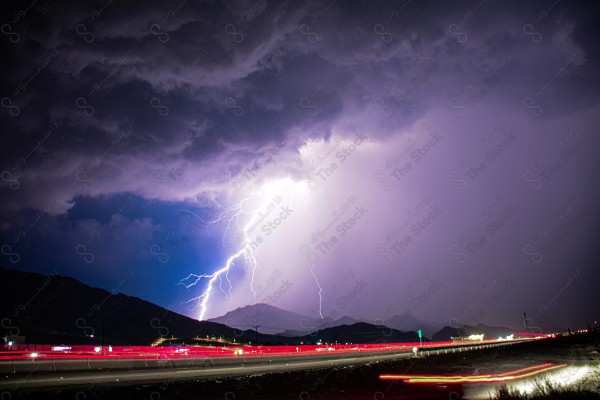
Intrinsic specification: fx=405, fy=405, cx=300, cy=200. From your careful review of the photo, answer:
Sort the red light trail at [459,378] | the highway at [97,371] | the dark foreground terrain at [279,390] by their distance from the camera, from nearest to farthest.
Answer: the dark foreground terrain at [279,390]
the highway at [97,371]
the red light trail at [459,378]

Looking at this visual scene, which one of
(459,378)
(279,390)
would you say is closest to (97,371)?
(279,390)

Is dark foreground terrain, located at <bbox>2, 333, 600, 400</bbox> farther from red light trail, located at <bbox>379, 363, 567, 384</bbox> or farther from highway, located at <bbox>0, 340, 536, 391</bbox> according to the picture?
highway, located at <bbox>0, 340, 536, 391</bbox>

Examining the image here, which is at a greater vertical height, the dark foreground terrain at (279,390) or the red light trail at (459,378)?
the dark foreground terrain at (279,390)

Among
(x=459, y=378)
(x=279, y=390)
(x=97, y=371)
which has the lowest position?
(x=459, y=378)

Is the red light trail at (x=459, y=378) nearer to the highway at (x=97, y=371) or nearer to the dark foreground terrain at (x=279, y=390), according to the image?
the dark foreground terrain at (x=279, y=390)

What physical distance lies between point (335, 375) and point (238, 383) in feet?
20.1

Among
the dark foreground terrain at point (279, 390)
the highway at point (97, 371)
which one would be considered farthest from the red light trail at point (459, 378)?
the highway at point (97, 371)

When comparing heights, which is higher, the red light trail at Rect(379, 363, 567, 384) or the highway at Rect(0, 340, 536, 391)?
the highway at Rect(0, 340, 536, 391)

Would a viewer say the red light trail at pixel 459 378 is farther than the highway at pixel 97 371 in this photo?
Yes

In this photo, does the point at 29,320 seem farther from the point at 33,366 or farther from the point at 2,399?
the point at 2,399

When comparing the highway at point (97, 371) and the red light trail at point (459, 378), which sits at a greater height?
the highway at point (97, 371)

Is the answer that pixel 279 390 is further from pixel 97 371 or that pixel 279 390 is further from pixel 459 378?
pixel 97 371

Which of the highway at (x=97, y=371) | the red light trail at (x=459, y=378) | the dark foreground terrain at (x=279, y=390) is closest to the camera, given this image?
the dark foreground terrain at (x=279, y=390)

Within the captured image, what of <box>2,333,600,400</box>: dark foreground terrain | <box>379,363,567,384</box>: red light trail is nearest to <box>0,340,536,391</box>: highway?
<box>2,333,600,400</box>: dark foreground terrain
